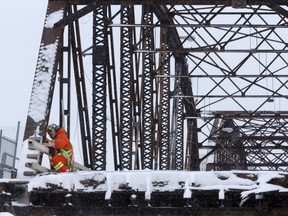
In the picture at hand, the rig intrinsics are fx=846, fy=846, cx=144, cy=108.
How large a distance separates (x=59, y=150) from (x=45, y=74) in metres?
2.13

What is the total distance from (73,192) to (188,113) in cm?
2329

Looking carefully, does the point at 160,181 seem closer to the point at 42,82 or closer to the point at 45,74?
the point at 42,82

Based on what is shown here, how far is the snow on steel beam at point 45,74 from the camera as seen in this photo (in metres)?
17.4

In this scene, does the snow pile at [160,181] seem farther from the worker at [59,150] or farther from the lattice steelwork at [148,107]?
the lattice steelwork at [148,107]

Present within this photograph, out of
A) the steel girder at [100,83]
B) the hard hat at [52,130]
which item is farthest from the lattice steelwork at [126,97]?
the hard hat at [52,130]

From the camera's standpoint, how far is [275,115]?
37.4m

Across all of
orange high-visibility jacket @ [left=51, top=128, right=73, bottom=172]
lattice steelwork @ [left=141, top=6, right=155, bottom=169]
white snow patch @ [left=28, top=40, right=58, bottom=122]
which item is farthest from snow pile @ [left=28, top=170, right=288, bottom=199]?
Answer: lattice steelwork @ [left=141, top=6, right=155, bottom=169]

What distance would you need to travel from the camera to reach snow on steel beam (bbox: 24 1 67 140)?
17.4 m

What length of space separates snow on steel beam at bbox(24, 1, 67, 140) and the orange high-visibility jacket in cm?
43

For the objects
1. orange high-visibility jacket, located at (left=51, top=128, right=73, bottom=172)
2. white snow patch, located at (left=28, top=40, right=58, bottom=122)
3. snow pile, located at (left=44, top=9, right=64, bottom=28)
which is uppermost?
snow pile, located at (left=44, top=9, right=64, bottom=28)

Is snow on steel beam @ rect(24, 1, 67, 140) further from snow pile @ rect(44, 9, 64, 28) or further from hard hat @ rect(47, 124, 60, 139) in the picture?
hard hat @ rect(47, 124, 60, 139)

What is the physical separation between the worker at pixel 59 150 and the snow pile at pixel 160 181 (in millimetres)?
2503

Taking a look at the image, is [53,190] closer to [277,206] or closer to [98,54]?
[277,206]

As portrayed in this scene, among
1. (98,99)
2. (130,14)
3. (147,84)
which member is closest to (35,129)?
(98,99)
